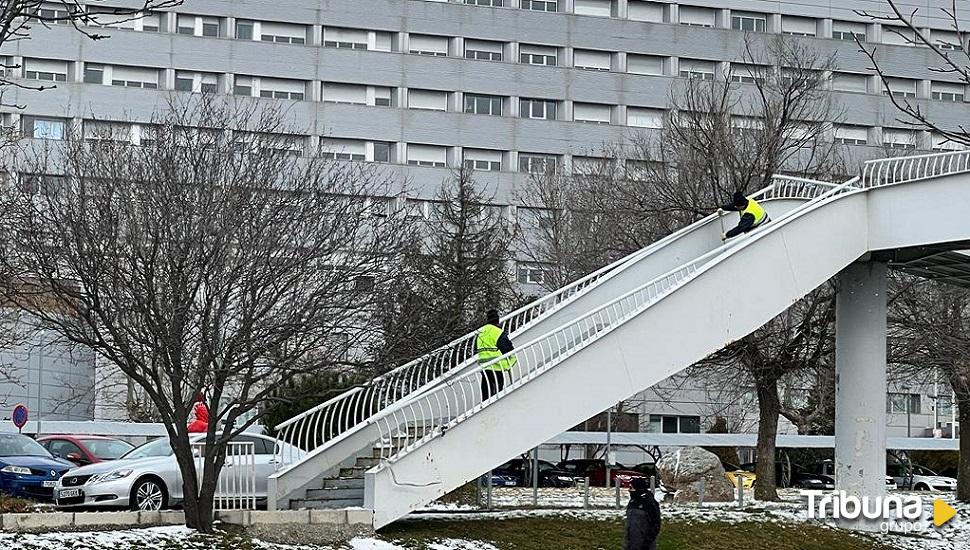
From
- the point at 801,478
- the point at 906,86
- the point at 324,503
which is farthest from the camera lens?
the point at 906,86

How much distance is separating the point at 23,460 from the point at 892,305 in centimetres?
1951

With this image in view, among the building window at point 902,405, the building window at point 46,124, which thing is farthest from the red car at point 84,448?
the building window at point 902,405

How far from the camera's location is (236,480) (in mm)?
21312

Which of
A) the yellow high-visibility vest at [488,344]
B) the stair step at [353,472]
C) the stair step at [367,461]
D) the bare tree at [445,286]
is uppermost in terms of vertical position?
the bare tree at [445,286]

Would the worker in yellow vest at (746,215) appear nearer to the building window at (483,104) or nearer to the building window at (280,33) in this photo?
the building window at (483,104)

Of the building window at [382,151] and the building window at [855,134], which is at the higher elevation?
the building window at [855,134]

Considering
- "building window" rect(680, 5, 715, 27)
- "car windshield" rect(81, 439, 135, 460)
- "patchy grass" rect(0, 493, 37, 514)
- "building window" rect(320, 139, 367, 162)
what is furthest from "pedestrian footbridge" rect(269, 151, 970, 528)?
"building window" rect(680, 5, 715, 27)

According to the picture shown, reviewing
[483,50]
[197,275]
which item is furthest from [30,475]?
[483,50]

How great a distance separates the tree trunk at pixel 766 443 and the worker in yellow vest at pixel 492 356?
11299 mm

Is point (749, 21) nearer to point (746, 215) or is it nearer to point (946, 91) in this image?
point (946, 91)

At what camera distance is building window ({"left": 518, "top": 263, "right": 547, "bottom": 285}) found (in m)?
49.8

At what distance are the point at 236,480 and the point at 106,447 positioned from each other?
35.0ft

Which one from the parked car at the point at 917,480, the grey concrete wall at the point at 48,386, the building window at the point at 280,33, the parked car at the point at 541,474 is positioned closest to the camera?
the parked car at the point at 541,474

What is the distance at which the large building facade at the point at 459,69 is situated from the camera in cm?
6631
